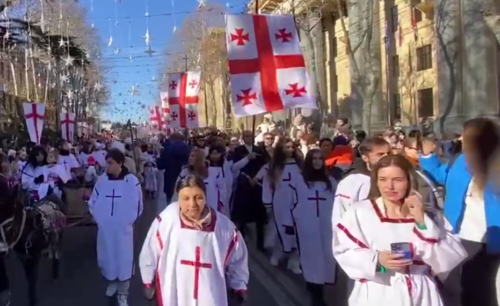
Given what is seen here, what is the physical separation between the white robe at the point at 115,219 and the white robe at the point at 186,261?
3.10 metres

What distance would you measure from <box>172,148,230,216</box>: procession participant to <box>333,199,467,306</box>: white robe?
530 cm

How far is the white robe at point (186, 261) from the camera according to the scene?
511cm

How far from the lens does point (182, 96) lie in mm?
26781

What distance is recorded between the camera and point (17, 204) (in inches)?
299

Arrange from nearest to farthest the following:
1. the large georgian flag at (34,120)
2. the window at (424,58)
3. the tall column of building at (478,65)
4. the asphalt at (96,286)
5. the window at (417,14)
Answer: the asphalt at (96,286) < the large georgian flag at (34,120) < the tall column of building at (478,65) < the window at (424,58) < the window at (417,14)

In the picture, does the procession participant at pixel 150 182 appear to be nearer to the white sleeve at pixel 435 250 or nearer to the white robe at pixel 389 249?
the white robe at pixel 389 249

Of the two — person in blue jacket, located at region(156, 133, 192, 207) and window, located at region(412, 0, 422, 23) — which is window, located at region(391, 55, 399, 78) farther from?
person in blue jacket, located at region(156, 133, 192, 207)

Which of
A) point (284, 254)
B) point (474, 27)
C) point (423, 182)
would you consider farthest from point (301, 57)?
point (474, 27)


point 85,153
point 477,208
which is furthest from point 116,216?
point 85,153

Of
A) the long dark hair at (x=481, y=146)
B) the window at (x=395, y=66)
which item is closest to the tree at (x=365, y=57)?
the window at (x=395, y=66)

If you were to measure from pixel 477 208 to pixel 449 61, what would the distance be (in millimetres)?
24807

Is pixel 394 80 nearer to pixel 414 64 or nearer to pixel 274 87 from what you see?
pixel 414 64

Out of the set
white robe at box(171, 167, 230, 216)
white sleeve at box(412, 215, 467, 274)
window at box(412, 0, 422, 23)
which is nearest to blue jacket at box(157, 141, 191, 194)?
white robe at box(171, 167, 230, 216)

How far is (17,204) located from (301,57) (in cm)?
551
